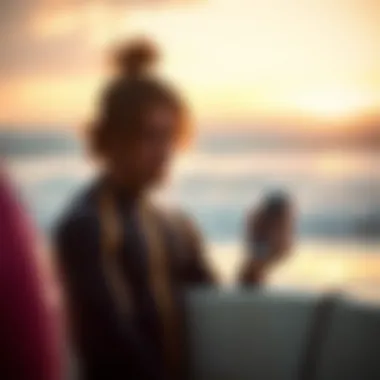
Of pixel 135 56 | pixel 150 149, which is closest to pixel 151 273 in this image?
pixel 150 149

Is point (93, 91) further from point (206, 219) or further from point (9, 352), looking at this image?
point (9, 352)

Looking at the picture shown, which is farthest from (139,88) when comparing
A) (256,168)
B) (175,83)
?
A: (256,168)

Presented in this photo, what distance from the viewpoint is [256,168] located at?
3.95 feet

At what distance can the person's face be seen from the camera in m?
1.21

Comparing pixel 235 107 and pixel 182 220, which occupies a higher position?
pixel 235 107

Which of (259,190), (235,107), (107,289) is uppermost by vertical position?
(235,107)

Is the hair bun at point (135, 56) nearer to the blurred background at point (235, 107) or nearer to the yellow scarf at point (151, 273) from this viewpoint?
the blurred background at point (235, 107)

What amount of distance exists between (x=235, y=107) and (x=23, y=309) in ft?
1.18

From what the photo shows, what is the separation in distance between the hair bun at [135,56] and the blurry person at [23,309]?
219 millimetres

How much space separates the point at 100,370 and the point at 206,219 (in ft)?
0.76

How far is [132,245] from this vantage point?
121 cm

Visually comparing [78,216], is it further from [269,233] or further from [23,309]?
[269,233]

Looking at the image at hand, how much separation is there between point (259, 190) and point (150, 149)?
5.7 inches

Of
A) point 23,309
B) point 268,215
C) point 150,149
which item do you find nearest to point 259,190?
point 268,215
